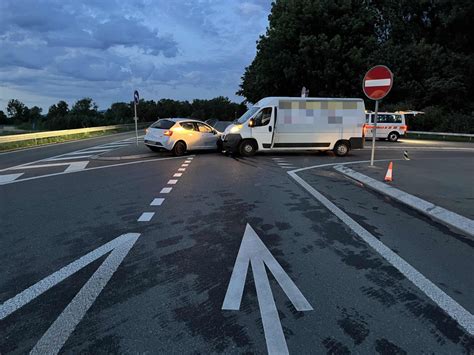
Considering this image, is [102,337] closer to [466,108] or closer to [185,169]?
[185,169]

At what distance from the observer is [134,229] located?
5414 millimetres

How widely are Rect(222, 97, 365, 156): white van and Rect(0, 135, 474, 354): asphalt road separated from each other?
307 inches

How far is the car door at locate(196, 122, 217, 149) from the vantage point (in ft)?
54.5

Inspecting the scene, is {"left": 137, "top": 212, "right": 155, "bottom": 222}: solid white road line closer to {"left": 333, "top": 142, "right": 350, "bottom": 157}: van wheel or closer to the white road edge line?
the white road edge line

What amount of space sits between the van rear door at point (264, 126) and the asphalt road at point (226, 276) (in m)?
7.79

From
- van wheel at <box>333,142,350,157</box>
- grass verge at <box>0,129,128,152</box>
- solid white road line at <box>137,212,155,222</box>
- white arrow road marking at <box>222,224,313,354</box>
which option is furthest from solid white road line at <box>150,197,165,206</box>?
grass verge at <box>0,129,128,152</box>

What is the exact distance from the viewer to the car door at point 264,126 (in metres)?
15.0

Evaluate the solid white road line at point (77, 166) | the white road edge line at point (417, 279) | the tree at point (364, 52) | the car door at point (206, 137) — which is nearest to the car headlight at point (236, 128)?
the car door at point (206, 137)

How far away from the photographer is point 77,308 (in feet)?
10.5

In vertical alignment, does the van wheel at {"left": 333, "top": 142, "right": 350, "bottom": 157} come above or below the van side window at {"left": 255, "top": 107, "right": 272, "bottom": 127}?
below

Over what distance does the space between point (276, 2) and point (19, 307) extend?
39.4 m

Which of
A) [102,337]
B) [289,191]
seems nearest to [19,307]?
[102,337]

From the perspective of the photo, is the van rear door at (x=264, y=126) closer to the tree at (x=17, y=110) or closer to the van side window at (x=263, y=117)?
the van side window at (x=263, y=117)

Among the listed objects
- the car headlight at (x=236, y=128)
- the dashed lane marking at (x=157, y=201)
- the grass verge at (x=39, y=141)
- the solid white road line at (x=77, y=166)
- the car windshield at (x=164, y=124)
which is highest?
the car windshield at (x=164, y=124)
